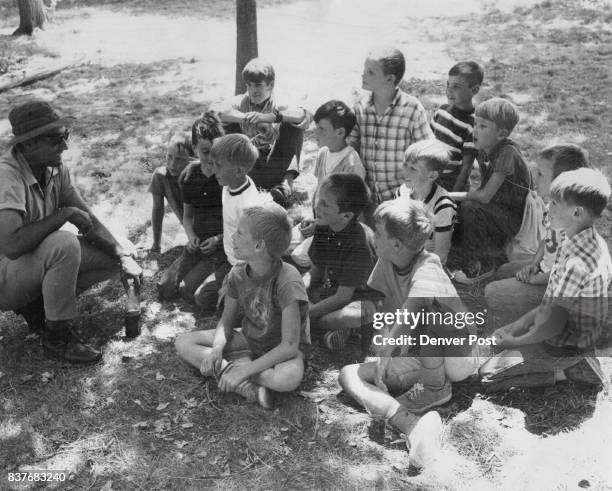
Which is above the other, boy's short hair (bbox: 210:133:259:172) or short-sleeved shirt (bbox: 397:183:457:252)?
boy's short hair (bbox: 210:133:259:172)

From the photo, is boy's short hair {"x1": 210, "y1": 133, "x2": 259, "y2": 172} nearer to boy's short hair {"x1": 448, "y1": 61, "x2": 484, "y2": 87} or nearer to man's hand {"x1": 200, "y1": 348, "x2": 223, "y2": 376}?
man's hand {"x1": 200, "y1": 348, "x2": 223, "y2": 376}

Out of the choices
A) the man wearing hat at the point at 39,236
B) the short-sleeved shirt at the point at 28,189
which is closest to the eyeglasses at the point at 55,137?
the man wearing hat at the point at 39,236

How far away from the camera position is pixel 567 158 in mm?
3967

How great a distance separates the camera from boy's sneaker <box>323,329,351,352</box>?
3.92 metres

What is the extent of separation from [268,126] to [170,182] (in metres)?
0.85

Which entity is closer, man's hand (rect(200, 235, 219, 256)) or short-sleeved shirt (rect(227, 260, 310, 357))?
short-sleeved shirt (rect(227, 260, 310, 357))

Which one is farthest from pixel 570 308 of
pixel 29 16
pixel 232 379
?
A: pixel 29 16

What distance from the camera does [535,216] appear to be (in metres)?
4.41

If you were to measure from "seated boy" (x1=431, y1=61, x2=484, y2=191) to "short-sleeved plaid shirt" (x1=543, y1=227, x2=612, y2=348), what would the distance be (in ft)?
5.30

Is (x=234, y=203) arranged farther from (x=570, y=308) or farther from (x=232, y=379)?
(x=570, y=308)

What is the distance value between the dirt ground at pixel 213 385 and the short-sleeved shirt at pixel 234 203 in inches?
22.1

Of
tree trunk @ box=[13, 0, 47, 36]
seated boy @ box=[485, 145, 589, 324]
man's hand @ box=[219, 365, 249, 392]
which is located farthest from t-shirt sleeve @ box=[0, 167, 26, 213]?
tree trunk @ box=[13, 0, 47, 36]

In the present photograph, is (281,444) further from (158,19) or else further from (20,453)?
(158,19)

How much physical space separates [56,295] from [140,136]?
11.4 feet
